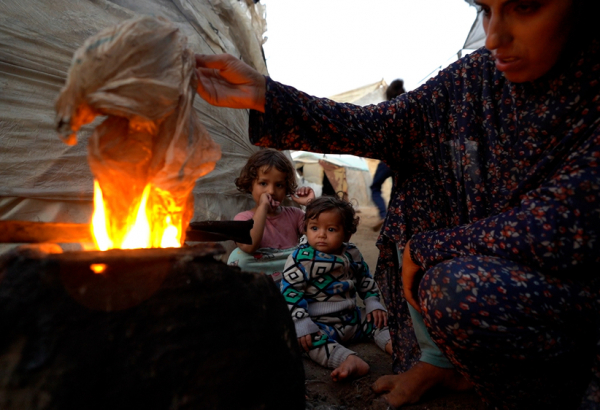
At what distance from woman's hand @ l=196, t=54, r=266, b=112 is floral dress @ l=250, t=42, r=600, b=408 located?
0.16 feet

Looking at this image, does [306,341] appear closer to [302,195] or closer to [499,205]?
[499,205]

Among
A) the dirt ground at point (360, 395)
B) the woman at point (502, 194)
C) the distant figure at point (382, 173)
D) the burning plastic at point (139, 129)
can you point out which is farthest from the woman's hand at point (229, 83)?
the distant figure at point (382, 173)

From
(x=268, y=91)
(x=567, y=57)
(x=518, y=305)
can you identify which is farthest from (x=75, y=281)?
(x=567, y=57)

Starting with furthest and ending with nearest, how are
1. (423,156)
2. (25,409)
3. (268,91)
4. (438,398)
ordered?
1. (423,156)
2. (438,398)
3. (268,91)
4. (25,409)

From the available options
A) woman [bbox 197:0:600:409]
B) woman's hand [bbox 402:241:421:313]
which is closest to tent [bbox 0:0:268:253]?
woman [bbox 197:0:600:409]

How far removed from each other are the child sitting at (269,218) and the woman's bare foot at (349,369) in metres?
0.95

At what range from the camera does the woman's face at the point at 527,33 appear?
1132 mm

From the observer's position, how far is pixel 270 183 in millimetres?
2811

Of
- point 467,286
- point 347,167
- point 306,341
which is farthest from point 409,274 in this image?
point 347,167

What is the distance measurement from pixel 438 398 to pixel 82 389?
1354 mm

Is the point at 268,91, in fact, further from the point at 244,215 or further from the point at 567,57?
the point at 244,215

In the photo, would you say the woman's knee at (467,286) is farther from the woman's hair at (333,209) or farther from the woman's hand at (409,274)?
the woman's hair at (333,209)

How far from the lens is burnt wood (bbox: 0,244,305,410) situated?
2.39 ft

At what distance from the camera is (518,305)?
1.10m
